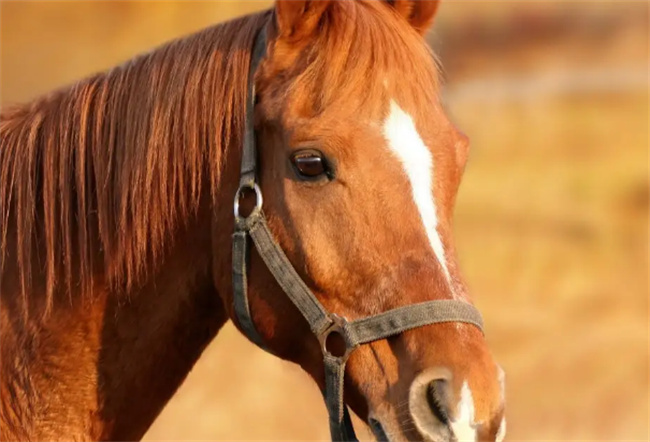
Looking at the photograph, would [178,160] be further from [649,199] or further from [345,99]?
[649,199]

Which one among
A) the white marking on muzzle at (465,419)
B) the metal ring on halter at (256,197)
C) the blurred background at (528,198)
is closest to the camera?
the white marking on muzzle at (465,419)

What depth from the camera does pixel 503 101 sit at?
20.0 metres

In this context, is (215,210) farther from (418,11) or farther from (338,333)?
(418,11)

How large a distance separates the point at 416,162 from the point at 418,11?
69 centimetres

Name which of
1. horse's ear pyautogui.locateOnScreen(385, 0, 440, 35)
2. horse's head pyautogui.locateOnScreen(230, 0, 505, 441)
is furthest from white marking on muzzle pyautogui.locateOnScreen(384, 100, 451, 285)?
horse's ear pyautogui.locateOnScreen(385, 0, 440, 35)

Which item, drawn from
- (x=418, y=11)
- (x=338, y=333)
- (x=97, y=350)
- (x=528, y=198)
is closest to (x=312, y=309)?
(x=338, y=333)

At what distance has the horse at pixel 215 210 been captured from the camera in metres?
2.39

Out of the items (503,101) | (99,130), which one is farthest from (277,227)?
(503,101)

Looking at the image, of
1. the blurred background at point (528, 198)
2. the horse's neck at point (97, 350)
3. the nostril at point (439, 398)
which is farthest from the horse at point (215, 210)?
the blurred background at point (528, 198)

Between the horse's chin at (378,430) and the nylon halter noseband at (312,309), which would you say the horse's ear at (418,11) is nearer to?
the nylon halter noseband at (312,309)

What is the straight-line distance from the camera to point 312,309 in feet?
8.05

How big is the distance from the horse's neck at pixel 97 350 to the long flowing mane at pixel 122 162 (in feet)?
0.22

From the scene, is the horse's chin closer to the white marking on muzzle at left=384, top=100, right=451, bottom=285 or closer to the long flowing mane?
the white marking on muzzle at left=384, top=100, right=451, bottom=285

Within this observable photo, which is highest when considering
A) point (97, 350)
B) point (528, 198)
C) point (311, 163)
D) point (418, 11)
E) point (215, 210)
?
point (418, 11)
